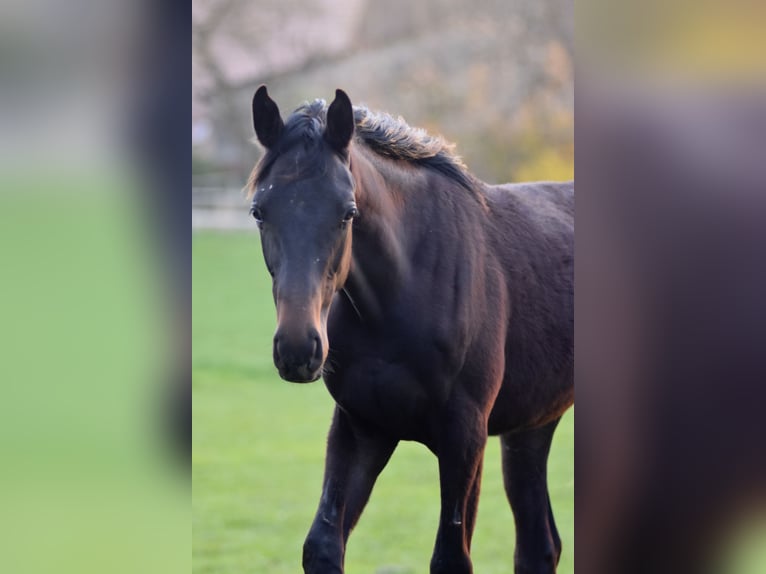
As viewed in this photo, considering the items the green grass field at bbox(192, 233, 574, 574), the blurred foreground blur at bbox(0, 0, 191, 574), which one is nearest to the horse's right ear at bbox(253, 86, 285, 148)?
the green grass field at bbox(192, 233, 574, 574)

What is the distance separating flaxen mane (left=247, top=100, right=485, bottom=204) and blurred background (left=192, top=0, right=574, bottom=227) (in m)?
11.0

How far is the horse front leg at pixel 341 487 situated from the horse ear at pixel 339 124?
101 cm

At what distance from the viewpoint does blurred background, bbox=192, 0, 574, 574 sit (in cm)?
1179

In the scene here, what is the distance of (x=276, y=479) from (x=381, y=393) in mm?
5843

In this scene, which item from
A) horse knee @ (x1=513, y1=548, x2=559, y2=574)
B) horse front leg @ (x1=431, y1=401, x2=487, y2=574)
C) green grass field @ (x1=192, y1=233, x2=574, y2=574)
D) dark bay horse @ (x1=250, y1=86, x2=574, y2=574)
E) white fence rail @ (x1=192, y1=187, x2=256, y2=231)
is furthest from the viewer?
white fence rail @ (x1=192, y1=187, x2=256, y2=231)

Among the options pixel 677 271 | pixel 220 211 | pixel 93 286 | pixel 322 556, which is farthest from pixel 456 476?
pixel 220 211

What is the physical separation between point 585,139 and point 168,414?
72 centimetres

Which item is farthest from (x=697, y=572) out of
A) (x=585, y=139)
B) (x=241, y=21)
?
(x=241, y=21)

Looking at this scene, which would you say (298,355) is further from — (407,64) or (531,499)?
(407,64)

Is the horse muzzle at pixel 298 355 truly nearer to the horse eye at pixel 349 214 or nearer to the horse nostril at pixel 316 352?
the horse nostril at pixel 316 352

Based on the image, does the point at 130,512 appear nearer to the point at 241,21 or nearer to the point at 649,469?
the point at 649,469

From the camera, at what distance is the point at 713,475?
135 cm

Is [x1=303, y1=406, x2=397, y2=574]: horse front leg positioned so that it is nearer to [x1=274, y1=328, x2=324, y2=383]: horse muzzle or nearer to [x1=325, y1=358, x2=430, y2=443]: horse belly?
[x1=325, y1=358, x2=430, y2=443]: horse belly

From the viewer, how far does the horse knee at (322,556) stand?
10.0 feet
